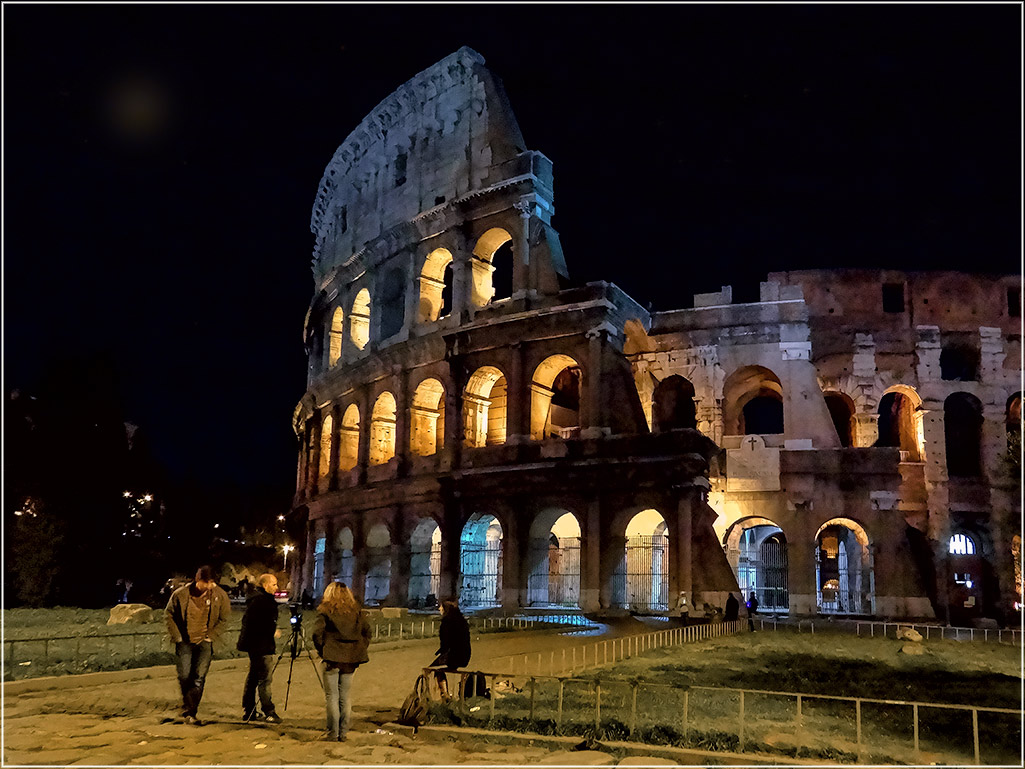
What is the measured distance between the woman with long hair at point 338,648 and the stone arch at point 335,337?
29063mm

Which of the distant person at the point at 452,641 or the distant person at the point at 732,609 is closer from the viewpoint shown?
the distant person at the point at 452,641

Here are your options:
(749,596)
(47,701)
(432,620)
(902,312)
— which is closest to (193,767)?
(47,701)

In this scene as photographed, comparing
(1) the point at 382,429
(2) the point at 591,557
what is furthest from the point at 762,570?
(1) the point at 382,429

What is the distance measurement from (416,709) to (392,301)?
25.5 metres

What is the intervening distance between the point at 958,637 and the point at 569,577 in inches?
496

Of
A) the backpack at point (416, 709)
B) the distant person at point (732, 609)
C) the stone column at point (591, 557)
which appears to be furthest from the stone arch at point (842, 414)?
the backpack at point (416, 709)

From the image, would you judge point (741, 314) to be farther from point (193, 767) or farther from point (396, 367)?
point (193, 767)

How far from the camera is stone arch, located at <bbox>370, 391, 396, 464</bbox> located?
3077 centimetres

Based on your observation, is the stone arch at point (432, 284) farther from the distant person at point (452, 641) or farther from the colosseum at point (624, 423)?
the distant person at point (452, 641)

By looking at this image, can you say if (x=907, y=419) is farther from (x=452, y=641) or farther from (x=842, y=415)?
(x=452, y=641)

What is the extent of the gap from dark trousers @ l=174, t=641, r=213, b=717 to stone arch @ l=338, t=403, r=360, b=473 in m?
24.9

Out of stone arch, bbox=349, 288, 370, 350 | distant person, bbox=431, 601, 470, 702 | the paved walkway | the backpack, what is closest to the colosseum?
stone arch, bbox=349, 288, 370, 350

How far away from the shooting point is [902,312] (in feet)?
95.1

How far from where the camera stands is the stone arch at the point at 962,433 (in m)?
29.0
